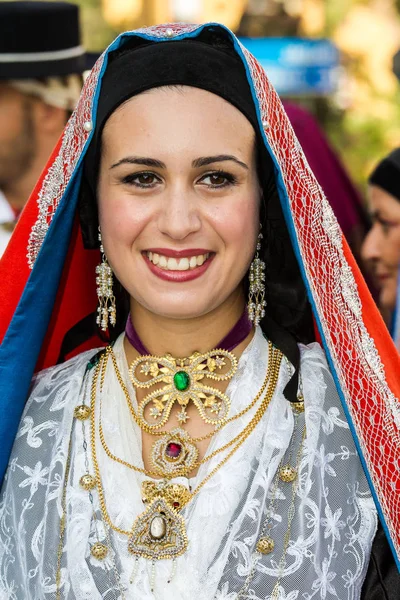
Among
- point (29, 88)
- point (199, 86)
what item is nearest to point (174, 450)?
point (199, 86)

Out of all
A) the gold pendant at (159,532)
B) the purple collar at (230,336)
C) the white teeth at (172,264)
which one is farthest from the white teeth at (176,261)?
the gold pendant at (159,532)

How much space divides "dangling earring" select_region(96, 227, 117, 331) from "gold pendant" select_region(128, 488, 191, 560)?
49 centimetres

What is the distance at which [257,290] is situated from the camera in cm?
262

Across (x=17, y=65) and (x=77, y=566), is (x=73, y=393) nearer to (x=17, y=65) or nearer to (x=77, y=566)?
(x=77, y=566)

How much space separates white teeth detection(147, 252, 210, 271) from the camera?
2402 millimetres

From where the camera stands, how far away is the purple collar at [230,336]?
2.60 m

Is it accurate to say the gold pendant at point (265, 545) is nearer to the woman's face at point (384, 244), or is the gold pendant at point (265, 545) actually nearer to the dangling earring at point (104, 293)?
the dangling earring at point (104, 293)

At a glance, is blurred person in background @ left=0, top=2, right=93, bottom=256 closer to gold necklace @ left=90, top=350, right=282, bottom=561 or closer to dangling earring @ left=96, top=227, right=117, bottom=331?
dangling earring @ left=96, top=227, right=117, bottom=331

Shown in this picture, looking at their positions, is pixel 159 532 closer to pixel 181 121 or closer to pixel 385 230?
pixel 181 121

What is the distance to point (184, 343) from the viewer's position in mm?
2588

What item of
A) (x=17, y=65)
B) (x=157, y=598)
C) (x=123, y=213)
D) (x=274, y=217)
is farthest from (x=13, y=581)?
(x=17, y=65)

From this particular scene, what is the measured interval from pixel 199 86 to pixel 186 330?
1.92ft

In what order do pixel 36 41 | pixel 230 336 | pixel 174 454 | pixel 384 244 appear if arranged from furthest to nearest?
pixel 384 244, pixel 36 41, pixel 230 336, pixel 174 454

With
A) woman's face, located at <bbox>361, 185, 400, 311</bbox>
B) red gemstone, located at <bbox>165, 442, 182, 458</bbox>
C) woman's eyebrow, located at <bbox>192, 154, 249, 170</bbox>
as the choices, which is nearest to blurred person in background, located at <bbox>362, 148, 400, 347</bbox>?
woman's face, located at <bbox>361, 185, 400, 311</bbox>
